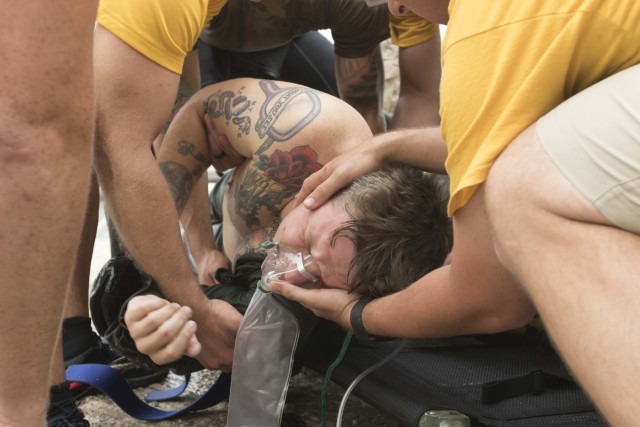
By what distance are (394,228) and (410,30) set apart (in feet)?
3.83

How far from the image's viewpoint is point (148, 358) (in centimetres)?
182

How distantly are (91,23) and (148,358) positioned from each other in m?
0.87

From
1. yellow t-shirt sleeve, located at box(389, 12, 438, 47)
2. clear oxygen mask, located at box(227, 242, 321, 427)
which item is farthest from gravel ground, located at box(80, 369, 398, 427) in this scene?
yellow t-shirt sleeve, located at box(389, 12, 438, 47)

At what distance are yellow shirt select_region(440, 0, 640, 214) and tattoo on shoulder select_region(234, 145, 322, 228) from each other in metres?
0.77

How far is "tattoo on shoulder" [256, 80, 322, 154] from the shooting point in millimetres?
1980

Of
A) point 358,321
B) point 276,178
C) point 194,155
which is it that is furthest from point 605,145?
point 194,155

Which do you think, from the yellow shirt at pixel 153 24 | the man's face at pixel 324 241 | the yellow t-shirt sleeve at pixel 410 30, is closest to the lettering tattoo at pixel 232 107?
the yellow shirt at pixel 153 24

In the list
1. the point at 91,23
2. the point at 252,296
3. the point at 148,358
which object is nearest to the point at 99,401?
the point at 148,358

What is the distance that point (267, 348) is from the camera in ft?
5.88

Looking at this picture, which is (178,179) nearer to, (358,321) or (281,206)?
(281,206)

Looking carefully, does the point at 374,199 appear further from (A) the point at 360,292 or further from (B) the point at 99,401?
(B) the point at 99,401

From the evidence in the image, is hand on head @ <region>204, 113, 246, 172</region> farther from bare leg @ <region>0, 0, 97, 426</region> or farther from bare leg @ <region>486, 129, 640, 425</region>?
bare leg @ <region>486, 129, 640, 425</region>

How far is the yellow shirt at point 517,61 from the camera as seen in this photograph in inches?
45.3

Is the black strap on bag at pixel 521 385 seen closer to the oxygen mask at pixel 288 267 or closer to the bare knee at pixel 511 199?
the oxygen mask at pixel 288 267
